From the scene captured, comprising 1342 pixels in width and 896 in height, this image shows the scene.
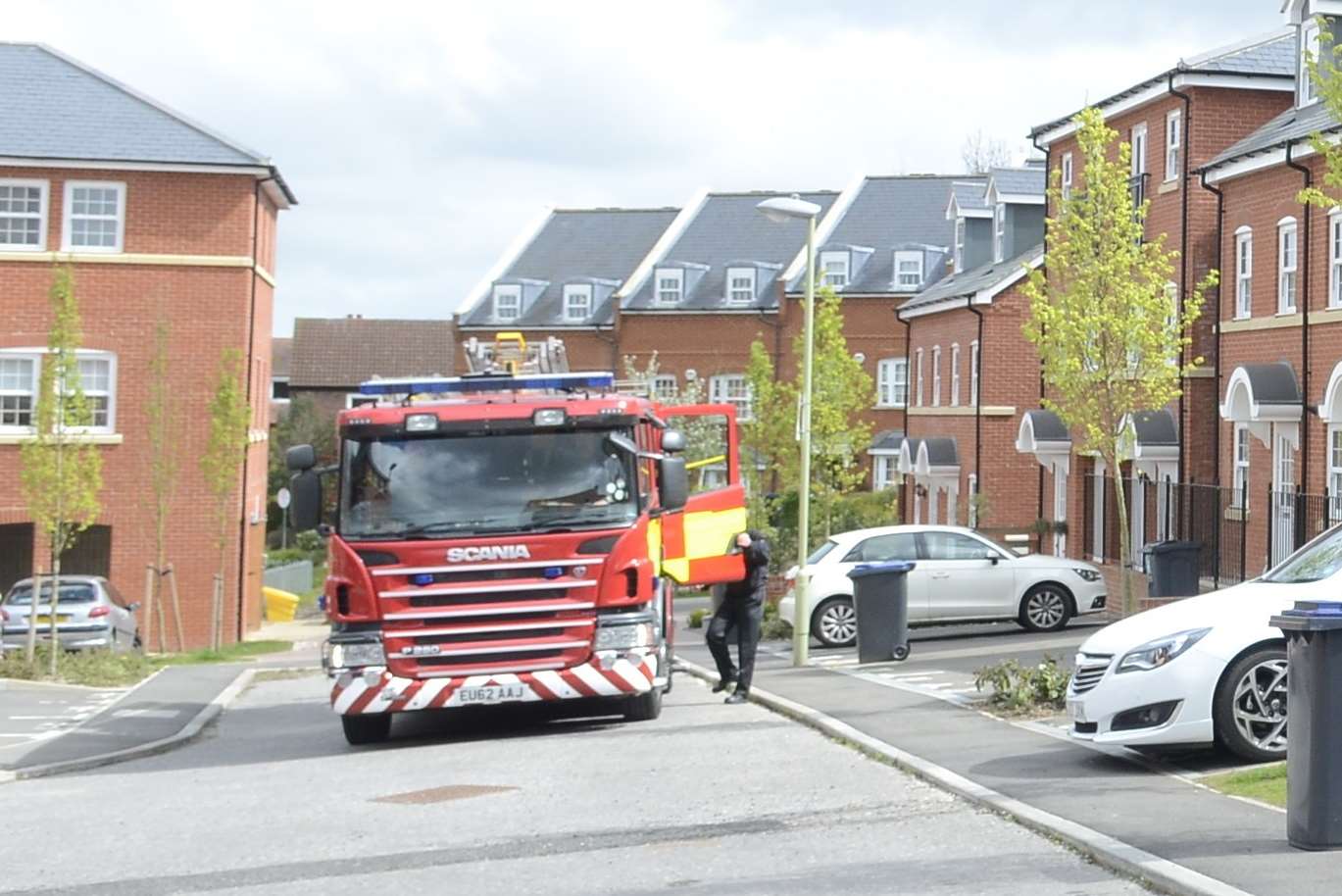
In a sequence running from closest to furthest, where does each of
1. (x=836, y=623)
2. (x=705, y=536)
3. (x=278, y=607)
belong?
1. (x=705, y=536)
2. (x=836, y=623)
3. (x=278, y=607)

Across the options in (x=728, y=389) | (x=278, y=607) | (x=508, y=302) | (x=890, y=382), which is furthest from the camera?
(x=508, y=302)

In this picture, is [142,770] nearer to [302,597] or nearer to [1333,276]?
[1333,276]

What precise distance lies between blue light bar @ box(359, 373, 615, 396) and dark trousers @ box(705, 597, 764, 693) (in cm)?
290

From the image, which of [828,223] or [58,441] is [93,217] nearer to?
[58,441]

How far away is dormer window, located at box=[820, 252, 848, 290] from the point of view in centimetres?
6725

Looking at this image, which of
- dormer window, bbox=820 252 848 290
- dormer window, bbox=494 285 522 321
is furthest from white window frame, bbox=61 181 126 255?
dormer window, bbox=820 252 848 290

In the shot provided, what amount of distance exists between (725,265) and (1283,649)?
190ft

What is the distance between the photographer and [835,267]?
222ft

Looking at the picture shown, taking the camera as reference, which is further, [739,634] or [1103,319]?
[1103,319]

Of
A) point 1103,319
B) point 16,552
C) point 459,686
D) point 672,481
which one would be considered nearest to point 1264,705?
point 672,481

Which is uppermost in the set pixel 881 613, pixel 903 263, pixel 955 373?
pixel 903 263

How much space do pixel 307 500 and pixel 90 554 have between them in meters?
24.3

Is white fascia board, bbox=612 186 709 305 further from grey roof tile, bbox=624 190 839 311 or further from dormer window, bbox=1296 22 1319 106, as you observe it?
dormer window, bbox=1296 22 1319 106

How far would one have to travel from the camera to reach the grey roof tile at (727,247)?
2682 inches
